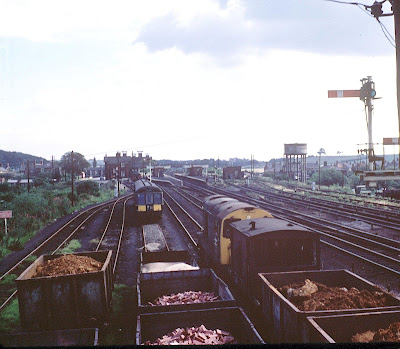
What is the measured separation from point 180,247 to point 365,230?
1141 cm

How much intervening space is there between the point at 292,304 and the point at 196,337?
7.21 feet

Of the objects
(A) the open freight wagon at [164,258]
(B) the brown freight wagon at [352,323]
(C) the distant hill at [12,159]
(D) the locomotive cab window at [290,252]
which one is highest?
(C) the distant hill at [12,159]

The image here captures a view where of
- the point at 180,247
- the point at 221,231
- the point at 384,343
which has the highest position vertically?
the point at 221,231

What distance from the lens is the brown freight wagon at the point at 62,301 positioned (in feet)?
28.4

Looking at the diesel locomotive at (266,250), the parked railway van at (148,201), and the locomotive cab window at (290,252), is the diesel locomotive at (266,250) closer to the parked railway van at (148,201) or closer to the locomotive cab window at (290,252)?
the locomotive cab window at (290,252)

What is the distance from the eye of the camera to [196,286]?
34.9 ft

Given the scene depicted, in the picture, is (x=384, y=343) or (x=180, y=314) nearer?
(x=384, y=343)

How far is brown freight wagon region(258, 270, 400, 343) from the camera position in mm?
6191

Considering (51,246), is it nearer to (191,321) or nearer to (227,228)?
(227,228)

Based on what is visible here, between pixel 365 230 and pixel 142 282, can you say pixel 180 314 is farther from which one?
pixel 365 230

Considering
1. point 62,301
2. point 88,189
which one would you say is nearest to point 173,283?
point 62,301

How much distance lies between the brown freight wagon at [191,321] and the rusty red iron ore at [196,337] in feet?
0.55

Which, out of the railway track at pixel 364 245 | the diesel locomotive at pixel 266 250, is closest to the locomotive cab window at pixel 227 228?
the diesel locomotive at pixel 266 250

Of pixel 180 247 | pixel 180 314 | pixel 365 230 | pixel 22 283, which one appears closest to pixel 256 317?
pixel 180 314
